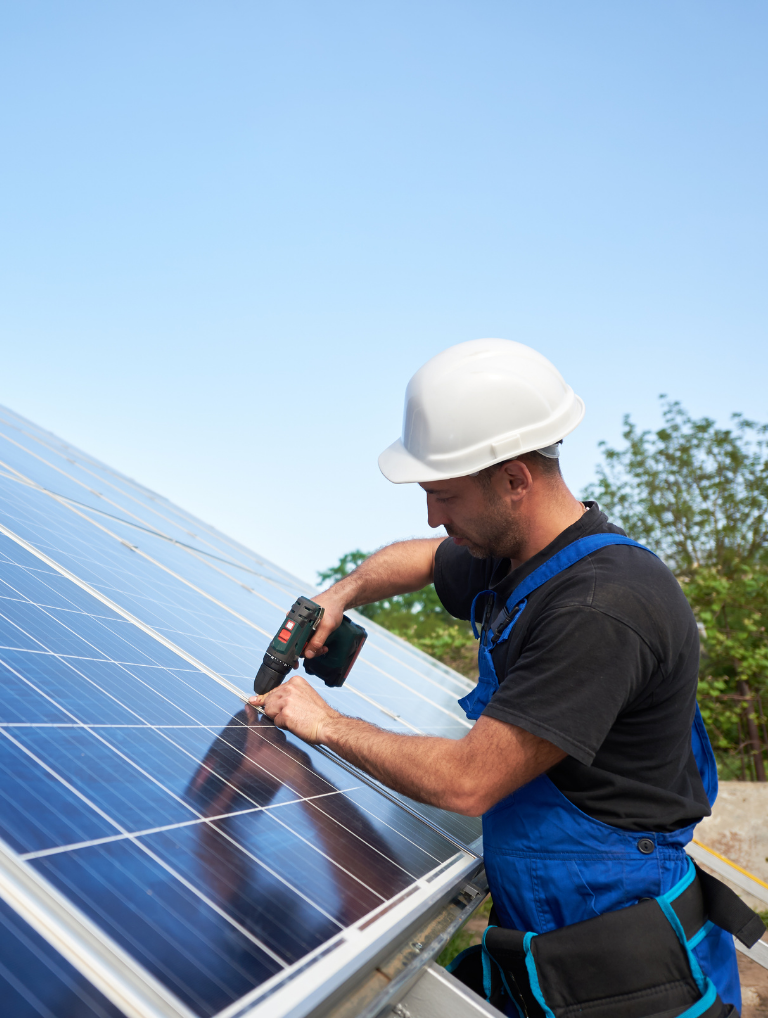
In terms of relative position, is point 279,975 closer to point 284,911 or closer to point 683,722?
point 284,911

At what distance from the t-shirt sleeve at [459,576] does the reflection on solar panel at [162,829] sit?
1066 mm

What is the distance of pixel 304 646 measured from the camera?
354cm

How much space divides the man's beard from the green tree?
1238cm

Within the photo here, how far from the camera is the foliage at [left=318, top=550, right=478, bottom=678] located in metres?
16.2

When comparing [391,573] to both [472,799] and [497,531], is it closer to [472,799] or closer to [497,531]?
[497,531]

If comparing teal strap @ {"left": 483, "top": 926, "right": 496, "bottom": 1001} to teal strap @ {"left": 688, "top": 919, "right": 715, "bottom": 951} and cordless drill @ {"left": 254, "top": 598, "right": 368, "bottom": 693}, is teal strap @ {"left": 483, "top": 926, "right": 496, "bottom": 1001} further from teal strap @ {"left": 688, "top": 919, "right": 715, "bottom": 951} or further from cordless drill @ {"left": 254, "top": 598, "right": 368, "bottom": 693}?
cordless drill @ {"left": 254, "top": 598, "right": 368, "bottom": 693}

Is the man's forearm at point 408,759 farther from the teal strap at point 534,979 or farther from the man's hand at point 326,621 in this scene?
the man's hand at point 326,621

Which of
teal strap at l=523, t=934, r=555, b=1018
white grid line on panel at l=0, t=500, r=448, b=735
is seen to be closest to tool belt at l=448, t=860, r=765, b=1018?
teal strap at l=523, t=934, r=555, b=1018

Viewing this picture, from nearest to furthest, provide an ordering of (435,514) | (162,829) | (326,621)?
1. (162,829)
2. (435,514)
3. (326,621)

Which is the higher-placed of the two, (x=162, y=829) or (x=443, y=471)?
(x=443, y=471)

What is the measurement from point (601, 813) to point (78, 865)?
71.7 inches

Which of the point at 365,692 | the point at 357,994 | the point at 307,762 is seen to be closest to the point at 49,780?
the point at 357,994

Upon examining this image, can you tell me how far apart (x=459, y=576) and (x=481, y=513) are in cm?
98

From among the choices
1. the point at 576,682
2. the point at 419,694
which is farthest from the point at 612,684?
the point at 419,694
